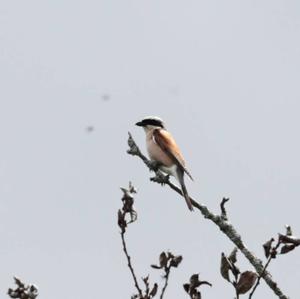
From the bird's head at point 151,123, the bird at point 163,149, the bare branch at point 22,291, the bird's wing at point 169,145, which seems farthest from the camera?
the bird's head at point 151,123

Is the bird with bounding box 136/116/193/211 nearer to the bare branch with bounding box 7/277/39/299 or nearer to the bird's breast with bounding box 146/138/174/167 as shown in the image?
the bird's breast with bounding box 146/138/174/167

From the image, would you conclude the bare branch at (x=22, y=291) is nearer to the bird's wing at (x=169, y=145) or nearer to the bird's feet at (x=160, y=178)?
the bird's feet at (x=160, y=178)

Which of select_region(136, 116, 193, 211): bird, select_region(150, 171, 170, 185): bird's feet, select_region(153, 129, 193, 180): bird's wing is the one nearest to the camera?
select_region(150, 171, 170, 185): bird's feet

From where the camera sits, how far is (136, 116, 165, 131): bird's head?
11.5 m

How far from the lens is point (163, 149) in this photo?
406 inches

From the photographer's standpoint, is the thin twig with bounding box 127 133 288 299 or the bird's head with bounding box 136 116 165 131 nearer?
the thin twig with bounding box 127 133 288 299

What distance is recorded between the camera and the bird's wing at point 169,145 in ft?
32.9

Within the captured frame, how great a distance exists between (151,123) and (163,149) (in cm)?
134

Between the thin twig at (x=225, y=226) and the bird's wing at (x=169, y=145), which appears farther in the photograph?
the bird's wing at (x=169, y=145)

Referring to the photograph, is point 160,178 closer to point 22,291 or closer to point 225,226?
point 225,226

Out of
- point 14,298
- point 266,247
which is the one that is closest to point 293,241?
point 266,247

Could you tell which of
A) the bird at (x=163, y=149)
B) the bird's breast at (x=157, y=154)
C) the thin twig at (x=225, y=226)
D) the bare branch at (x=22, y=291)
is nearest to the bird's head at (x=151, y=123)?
the bird at (x=163, y=149)

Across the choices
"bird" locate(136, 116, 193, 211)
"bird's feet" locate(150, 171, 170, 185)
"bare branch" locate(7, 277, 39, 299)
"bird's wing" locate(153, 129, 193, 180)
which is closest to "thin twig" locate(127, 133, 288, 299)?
"bird's feet" locate(150, 171, 170, 185)

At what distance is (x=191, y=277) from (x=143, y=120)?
838 centimetres
